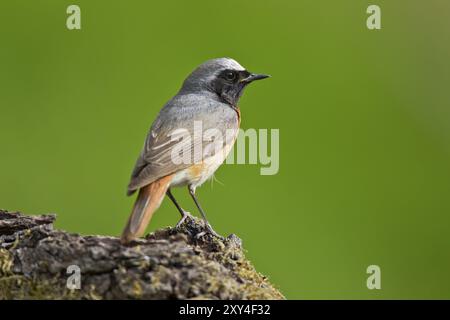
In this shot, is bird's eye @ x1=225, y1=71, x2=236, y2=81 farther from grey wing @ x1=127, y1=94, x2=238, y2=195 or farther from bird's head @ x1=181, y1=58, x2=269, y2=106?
grey wing @ x1=127, y1=94, x2=238, y2=195

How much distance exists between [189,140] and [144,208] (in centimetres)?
126

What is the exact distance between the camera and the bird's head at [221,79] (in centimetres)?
725

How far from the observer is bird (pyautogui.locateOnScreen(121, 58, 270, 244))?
5.44 m

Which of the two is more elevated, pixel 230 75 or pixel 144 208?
pixel 230 75

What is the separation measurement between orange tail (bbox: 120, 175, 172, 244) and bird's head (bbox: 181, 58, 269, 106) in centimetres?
165

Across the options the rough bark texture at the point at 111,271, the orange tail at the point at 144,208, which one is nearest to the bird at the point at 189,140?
the orange tail at the point at 144,208

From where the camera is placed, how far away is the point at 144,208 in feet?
17.0

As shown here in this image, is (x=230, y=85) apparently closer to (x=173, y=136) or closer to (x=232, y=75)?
(x=232, y=75)

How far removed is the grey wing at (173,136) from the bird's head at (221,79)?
318mm

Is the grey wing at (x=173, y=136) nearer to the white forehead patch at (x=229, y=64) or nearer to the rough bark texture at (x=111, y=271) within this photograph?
the white forehead patch at (x=229, y=64)

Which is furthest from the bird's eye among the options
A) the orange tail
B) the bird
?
the orange tail

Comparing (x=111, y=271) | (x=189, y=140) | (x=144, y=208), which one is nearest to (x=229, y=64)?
(x=189, y=140)

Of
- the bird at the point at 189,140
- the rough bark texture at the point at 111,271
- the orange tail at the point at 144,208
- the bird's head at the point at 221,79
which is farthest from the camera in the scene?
the bird's head at the point at 221,79
